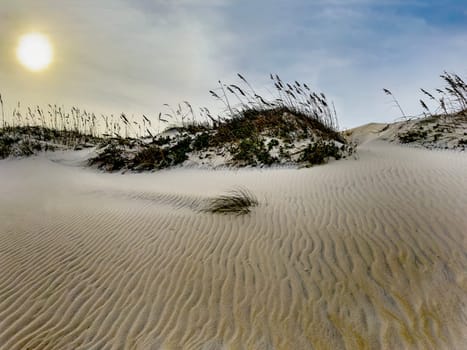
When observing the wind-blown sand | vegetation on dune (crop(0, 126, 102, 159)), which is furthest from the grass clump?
vegetation on dune (crop(0, 126, 102, 159))

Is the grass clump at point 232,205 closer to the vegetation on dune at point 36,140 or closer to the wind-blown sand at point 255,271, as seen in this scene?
the wind-blown sand at point 255,271

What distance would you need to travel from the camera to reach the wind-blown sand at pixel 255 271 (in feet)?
9.95

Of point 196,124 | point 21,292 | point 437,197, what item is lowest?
point 21,292

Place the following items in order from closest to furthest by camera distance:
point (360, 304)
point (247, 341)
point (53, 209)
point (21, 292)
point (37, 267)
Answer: point (247, 341) < point (360, 304) < point (21, 292) < point (37, 267) < point (53, 209)

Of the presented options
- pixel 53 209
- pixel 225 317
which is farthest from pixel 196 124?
pixel 225 317

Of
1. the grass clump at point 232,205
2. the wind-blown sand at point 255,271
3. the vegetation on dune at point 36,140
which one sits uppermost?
the vegetation on dune at point 36,140

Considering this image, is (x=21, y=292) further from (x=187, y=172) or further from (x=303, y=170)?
(x=187, y=172)

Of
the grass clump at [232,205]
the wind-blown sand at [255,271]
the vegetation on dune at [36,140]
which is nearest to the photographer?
the wind-blown sand at [255,271]

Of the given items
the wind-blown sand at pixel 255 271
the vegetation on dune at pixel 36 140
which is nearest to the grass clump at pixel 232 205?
the wind-blown sand at pixel 255 271

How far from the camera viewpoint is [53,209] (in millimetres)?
6645

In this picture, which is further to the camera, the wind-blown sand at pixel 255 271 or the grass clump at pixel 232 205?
the grass clump at pixel 232 205

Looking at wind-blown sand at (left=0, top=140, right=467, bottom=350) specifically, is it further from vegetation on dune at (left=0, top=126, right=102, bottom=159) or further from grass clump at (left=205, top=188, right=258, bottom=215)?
vegetation on dune at (left=0, top=126, right=102, bottom=159)

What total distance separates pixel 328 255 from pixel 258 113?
11678mm

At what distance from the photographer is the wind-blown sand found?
303cm
